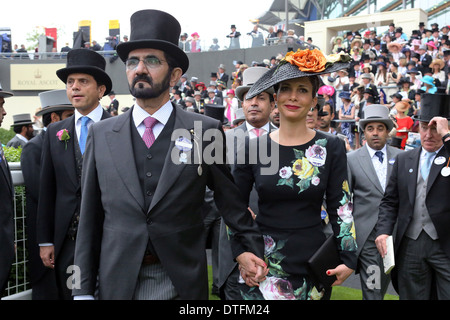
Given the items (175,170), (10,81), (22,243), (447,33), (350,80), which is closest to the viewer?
(175,170)

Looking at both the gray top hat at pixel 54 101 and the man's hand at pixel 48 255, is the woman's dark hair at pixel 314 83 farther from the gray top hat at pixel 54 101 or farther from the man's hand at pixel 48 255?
the gray top hat at pixel 54 101

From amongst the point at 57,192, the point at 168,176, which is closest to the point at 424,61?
the point at 57,192

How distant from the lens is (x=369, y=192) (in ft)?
18.3

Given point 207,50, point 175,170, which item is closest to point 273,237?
Result: point 175,170

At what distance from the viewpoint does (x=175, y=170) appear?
2658mm

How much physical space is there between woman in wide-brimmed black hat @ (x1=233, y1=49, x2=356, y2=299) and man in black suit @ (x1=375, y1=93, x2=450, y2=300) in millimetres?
1677

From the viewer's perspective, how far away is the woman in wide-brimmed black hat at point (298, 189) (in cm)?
292

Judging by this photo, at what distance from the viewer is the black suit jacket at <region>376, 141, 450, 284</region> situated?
4.46 m

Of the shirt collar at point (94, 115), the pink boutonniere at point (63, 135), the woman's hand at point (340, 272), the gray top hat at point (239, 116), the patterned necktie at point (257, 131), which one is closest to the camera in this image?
the woman's hand at point (340, 272)

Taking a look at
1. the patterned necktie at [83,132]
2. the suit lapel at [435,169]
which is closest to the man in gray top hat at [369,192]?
the suit lapel at [435,169]

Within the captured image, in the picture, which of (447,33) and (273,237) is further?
(447,33)

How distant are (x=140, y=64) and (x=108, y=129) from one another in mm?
396

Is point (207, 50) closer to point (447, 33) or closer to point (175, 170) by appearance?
point (447, 33)

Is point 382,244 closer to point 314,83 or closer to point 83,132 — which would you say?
point 314,83
